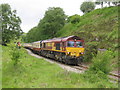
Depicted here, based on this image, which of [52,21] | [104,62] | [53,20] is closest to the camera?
[104,62]

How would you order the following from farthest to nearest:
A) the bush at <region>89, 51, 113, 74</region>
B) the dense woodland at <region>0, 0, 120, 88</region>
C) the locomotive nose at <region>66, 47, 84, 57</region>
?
the locomotive nose at <region>66, 47, 84, 57</region>, the bush at <region>89, 51, 113, 74</region>, the dense woodland at <region>0, 0, 120, 88</region>

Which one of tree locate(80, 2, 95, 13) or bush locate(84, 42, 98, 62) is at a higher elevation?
tree locate(80, 2, 95, 13)

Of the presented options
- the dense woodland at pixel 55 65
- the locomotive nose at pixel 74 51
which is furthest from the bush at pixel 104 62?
the locomotive nose at pixel 74 51

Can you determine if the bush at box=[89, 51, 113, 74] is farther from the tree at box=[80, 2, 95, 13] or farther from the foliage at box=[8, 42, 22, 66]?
the tree at box=[80, 2, 95, 13]

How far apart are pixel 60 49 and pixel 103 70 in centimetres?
1108

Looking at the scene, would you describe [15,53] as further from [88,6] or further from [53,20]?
[88,6]

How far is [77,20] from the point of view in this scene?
46.4 metres

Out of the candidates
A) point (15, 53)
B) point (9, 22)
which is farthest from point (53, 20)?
point (15, 53)

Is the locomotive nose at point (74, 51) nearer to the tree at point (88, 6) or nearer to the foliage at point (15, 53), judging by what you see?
the foliage at point (15, 53)

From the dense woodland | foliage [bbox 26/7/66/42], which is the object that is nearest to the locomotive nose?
the dense woodland

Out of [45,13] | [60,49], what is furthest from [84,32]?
[45,13]

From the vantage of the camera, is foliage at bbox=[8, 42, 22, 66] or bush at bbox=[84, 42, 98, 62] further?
bush at bbox=[84, 42, 98, 62]

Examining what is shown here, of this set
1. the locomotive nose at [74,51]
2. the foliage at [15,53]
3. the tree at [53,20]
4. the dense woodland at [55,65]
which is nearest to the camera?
the dense woodland at [55,65]

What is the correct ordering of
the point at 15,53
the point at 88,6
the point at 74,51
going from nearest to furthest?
1. the point at 15,53
2. the point at 74,51
3. the point at 88,6
